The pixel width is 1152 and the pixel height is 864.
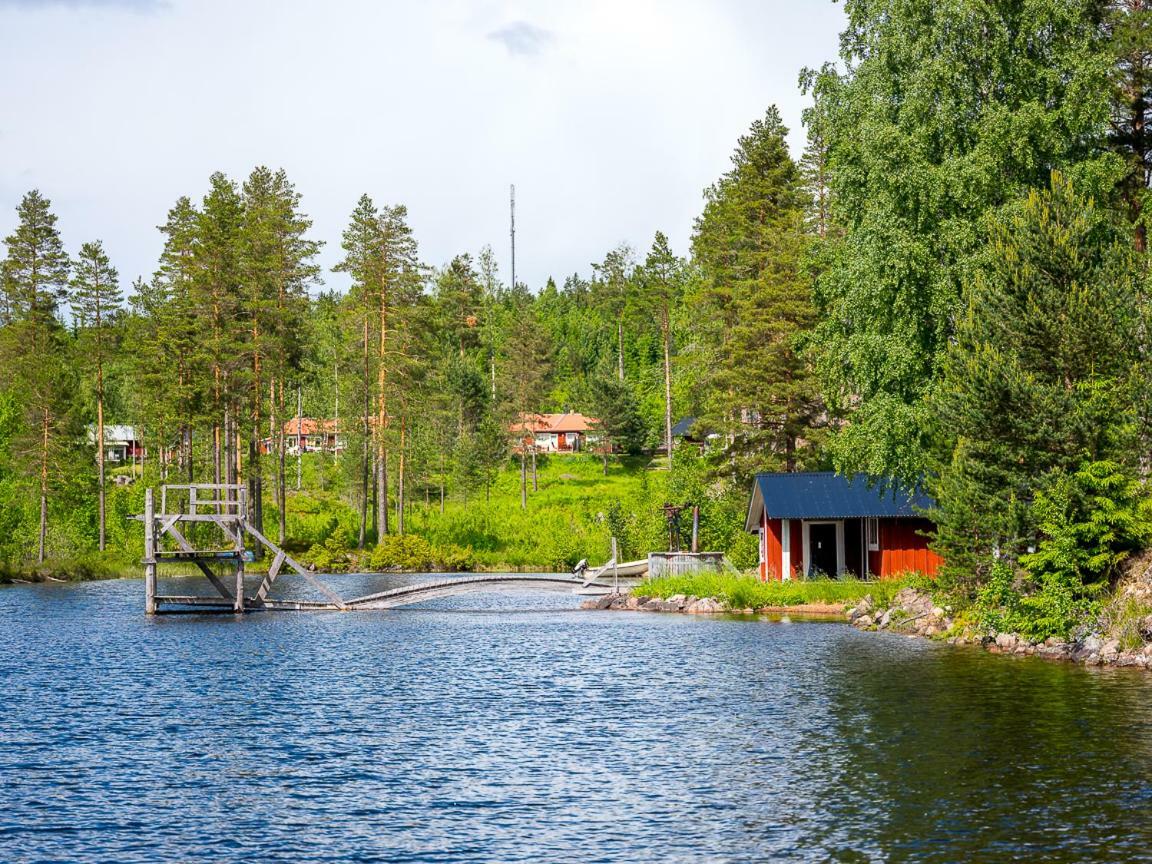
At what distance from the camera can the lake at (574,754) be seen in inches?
619

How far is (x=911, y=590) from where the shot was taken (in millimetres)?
42094

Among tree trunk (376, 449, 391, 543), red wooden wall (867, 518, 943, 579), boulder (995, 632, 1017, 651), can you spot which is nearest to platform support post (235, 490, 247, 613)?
tree trunk (376, 449, 391, 543)

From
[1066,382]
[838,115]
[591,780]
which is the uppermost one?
[838,115]

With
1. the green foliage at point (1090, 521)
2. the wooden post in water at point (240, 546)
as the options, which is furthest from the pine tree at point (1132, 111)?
the wooden post in water at point (240, 546)

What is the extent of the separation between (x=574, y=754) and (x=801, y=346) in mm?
40146

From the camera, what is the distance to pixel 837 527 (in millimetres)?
51281

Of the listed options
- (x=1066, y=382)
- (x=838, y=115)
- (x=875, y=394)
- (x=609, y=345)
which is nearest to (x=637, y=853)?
(x=1066, y=382)

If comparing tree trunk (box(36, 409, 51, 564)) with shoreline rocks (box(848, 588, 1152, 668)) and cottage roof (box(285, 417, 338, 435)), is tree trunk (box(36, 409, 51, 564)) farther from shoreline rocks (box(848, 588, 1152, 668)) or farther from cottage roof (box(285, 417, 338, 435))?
shoreline rocks (box(848, 588, 1152, 668))

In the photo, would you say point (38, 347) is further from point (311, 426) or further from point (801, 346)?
point (801, 346)

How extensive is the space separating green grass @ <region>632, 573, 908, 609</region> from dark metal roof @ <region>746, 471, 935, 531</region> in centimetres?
287

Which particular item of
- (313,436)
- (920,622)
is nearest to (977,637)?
(920,622)

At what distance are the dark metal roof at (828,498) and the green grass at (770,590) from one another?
287 cm

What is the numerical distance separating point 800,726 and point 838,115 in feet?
84.3

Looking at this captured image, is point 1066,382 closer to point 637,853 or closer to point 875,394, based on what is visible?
point 875,394
